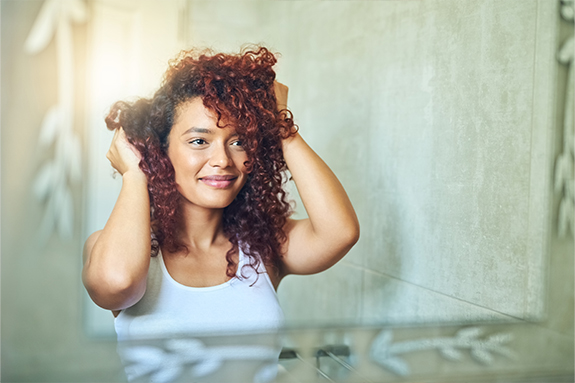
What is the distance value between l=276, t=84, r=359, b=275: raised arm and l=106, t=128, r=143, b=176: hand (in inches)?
11.5

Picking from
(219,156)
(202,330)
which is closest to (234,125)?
(219,156)

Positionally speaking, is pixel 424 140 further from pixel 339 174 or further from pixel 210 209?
pixel 210 209

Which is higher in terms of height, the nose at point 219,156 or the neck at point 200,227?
the nose at point 219,156

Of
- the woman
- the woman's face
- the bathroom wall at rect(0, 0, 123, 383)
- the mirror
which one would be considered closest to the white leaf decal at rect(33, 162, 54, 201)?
the bathroom wall at rect(0, 0, 123, 383)

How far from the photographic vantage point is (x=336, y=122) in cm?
119

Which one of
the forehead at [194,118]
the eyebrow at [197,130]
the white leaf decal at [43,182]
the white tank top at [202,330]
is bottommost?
the white tank top at [202,330]

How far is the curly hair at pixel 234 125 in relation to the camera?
101 cm

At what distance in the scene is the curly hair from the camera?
3.33 feet

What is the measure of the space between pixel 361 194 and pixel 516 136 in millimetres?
427

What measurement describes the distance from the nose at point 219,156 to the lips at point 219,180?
0.03 meters

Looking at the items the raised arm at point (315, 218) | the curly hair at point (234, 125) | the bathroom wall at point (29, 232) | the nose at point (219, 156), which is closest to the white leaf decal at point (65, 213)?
the bathroom wall at point (29, 232)

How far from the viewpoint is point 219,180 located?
1.07 m

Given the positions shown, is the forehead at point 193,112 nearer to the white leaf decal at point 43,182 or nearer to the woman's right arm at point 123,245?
the woman's right arm at point 123,245

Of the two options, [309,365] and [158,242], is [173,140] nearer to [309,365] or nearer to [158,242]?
[158,242]
